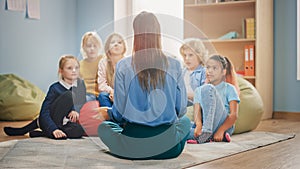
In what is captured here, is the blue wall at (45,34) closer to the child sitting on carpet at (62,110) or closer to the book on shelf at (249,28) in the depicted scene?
the book on shelf at (249,28)

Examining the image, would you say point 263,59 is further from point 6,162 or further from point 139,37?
point 6,162

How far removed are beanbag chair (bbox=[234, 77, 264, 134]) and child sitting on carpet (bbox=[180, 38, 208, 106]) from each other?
0.53 m

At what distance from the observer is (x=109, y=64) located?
328 cm

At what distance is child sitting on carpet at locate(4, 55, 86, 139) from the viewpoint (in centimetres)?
338

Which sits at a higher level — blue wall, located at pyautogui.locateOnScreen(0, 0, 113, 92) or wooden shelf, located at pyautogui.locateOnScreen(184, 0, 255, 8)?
wooden shelf, located at pyautogui.locateOnScreen(184, 0, 255, 8)

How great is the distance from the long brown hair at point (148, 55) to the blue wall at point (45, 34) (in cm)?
286

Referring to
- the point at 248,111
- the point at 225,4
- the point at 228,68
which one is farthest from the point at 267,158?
the point at 225,4

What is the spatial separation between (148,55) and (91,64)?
115 centimetres

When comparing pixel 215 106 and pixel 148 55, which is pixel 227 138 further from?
pixel 148 55

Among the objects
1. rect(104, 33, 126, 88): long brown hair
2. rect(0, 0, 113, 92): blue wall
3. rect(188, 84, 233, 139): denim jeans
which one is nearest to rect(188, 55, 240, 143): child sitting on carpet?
rect(188, 84, 233, 139): denim jeans

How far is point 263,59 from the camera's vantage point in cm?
472

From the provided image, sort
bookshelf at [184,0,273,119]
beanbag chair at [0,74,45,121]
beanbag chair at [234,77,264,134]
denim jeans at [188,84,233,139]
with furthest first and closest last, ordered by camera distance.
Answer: beanbag chair at [0,74,45,121]
bookshelf at [184,0,273,119]
beanbag chair at [234,77,264,134]
denim jeans at [188,84,233,139]

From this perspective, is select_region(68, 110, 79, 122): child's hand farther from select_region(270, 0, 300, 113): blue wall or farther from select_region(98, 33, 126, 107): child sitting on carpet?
select_region(270, 0, 300, 113): blue wall

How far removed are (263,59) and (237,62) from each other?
14.4 inches
